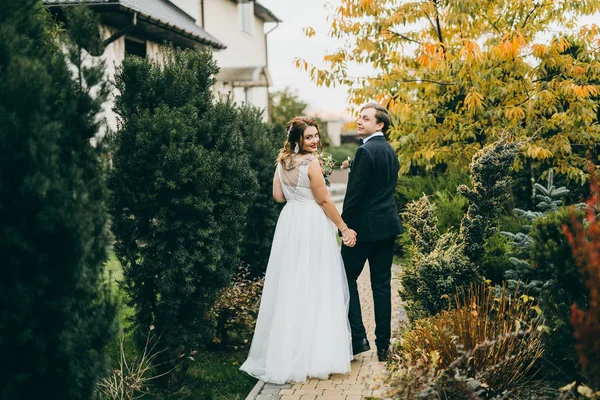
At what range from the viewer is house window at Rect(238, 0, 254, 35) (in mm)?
23672

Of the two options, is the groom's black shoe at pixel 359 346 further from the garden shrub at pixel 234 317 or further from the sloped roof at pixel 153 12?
the sloped roof at pixel 153 12

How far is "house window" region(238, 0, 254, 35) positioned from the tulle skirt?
19680mm

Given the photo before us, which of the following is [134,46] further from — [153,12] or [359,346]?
[359,346]

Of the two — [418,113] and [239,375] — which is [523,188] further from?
[239,375]

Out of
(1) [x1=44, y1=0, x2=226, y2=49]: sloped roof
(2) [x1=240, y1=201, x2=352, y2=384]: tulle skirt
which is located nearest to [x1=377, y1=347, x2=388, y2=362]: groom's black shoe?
(2) [x1=240, y1=201, x2=352, y2=384]: tulle skirt

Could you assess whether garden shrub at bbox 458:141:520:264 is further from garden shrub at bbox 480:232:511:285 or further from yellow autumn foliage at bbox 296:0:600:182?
yellow autumn foliage at bbox 296:0:600:182

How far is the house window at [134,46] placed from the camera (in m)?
13.4

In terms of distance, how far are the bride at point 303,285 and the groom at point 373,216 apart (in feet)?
0.54

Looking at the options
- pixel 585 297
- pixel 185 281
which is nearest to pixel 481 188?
pixel 585 297

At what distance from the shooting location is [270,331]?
535cm

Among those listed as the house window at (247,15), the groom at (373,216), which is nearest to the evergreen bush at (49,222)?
the groom at (373,216)

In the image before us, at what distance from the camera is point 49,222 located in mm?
2654

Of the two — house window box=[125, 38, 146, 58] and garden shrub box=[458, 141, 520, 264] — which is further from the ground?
house window box=[125, 38, 146, 58]

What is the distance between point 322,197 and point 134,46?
9.79 m
